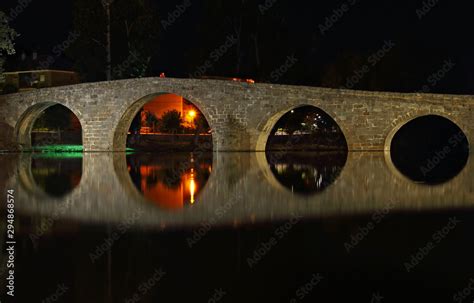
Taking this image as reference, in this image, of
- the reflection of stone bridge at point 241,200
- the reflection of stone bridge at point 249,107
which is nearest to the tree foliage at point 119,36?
the reflection of stone bridge at point 249,107

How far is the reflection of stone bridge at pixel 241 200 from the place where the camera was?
328 inches

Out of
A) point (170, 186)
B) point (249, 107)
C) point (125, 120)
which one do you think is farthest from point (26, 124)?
point (170, 186)

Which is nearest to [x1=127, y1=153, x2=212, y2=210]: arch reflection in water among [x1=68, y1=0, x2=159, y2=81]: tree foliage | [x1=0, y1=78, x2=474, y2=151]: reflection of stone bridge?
[x1=0, y1=78, x2=474, y2=151]: reflection of stone bridge

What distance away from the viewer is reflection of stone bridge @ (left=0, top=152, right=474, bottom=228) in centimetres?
834

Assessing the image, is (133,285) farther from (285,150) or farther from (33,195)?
(285,150)

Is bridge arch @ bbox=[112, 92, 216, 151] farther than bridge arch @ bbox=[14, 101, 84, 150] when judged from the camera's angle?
No

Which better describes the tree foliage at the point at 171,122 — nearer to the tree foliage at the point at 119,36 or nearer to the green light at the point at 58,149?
the tree foliage at the point at 119,36

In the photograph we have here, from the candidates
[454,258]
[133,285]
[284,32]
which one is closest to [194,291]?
[133,285]

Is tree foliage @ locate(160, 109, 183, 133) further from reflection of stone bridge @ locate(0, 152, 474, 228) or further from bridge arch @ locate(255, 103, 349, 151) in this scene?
reflection of stone bridge @ locate(0, 152, 474, 228)

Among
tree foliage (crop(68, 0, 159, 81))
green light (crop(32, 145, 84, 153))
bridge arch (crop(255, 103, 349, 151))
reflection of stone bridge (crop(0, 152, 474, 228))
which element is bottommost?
reflection of stone bridge (crop(0, 152, 474, 228))

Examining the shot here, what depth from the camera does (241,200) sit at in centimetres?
995

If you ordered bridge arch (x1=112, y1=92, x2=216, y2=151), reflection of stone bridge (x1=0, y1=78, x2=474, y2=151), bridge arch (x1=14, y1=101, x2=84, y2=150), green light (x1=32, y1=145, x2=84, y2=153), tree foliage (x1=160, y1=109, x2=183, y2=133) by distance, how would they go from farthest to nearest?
1. tree foliage (x1=160, y1=109, x2=183, y2=133)
2. green light (x1=32, y1=145, x2=84, y2=153)
3. bridge arch (x1=14, y1=101, x2=84, y2=150)
4. bridge arch (x1=112, y1=92, x2=216, y2=151)
5. reflection of stone bridge (x1=0, y1=78, x2=474, y2=151)

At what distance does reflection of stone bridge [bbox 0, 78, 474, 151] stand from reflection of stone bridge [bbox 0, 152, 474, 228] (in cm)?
1174

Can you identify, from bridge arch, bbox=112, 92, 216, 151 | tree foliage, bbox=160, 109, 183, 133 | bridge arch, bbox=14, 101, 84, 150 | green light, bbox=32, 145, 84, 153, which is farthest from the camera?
tree foliage, bbox=160, 109, 183, 133
